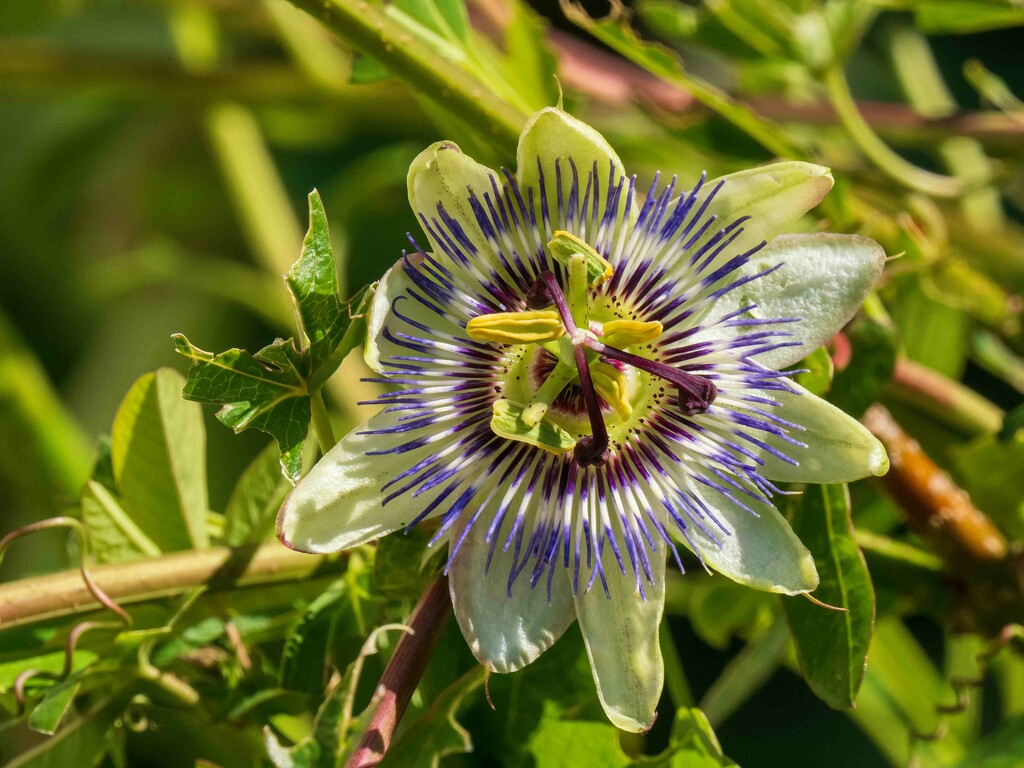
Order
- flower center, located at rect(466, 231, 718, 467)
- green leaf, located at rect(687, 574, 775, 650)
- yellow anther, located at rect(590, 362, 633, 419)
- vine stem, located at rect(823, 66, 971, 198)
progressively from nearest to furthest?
flower center, located at rect(466, 231, 718, 467) → yellow anther, located at rect(590, 362, 633, 419) → green leaf, located at rect(687, 574, 775, 650) → vine stem, located at rect(823, 66, 971, 198)

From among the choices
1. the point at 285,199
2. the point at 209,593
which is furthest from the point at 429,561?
the point at 285,199

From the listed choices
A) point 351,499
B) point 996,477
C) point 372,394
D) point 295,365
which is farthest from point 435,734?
point 372,394

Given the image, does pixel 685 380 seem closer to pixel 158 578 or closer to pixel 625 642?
pixel 625 642

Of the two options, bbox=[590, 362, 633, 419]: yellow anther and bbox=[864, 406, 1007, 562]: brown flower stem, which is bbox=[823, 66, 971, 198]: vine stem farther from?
bbox=[590, 362, 633, 419]: yellow anther

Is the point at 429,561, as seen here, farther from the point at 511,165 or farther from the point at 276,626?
the point at 511,165

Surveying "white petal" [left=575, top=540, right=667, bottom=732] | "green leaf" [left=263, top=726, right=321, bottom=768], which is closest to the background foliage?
"green leaf" [left=263, top=726, right=321, bottom=768]

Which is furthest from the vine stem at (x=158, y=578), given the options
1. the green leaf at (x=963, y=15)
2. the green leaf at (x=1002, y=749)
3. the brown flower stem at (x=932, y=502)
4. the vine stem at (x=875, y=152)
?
the green leaf at (x=963, y=15)
